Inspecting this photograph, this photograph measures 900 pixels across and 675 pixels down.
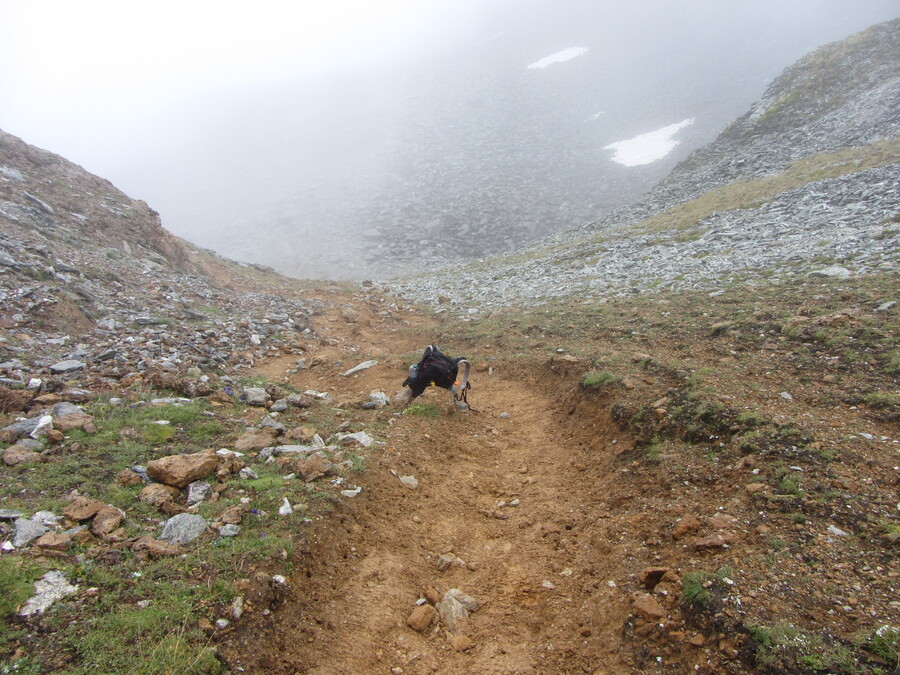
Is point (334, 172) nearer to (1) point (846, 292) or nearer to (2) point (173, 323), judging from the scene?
(2) point (173, 323)

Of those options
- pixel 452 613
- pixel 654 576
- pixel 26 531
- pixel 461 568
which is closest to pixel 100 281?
pixel 26 531

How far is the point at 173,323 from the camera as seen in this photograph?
12203mm

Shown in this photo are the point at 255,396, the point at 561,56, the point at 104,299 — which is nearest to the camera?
the point at 255,396

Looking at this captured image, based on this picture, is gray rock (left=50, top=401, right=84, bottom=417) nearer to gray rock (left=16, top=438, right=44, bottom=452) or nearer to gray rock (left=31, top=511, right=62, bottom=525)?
gray rock (left=16, top=438, right=44, bottom=452)

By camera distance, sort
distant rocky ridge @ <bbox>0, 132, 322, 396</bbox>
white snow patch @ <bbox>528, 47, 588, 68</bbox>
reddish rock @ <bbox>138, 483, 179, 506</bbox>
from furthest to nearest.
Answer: white snow patch @ <bbox>528, 47, 588, 68</bbox> → distant rocky ridge @ <bbox>0, 132, 322, 396</bbox> → reddish rock @ <bbox>138, 483, 179, 506</bbox>

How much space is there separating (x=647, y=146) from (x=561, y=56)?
136ft

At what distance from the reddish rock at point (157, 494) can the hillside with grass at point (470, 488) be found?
0.04 meters

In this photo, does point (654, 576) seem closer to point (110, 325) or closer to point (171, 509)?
point (171, 509)

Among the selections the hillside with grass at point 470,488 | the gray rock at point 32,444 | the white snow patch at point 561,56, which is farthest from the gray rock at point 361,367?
the white snow patch at point 561,56

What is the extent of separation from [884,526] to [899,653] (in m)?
1.47

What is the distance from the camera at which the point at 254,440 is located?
21.7ft

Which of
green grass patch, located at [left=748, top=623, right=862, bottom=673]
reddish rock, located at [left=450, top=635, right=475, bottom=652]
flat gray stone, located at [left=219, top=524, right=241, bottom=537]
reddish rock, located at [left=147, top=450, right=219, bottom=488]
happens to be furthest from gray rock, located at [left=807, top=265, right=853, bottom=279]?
reddish rock, located at [left=147, top=450, right=219, bottom=488]

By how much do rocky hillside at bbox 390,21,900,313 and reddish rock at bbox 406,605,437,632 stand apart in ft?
42.0

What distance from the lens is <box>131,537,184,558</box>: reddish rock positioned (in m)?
4.26
